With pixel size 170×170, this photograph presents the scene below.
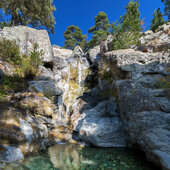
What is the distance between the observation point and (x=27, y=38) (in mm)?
12516

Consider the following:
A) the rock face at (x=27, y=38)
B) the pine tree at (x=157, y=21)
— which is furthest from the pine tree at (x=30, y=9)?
the pine tree at (x=157, y=21)

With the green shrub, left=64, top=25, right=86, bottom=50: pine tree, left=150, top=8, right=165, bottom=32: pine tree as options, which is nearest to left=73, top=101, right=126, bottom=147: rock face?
the green shrub

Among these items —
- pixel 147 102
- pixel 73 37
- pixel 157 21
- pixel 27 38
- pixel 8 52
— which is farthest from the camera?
pixel 73 37

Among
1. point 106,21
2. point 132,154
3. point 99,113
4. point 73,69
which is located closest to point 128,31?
point 73,69

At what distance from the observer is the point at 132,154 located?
4000mm

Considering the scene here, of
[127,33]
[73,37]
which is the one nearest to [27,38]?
[127,33]

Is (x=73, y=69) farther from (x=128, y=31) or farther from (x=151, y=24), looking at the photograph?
(x=151, y=24)

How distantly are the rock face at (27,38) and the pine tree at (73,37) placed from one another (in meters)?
20.6

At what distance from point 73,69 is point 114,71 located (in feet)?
24.8

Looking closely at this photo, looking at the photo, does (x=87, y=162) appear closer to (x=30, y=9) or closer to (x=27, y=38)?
(x=27, y=38)

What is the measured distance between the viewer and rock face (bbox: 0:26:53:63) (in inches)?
459

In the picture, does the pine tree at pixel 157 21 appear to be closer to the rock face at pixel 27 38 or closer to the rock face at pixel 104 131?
the rock face at pixel 27 38

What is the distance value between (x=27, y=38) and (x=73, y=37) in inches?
995

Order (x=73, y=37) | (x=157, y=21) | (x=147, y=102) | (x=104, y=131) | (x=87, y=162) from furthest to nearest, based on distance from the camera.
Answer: (x=73, y=37), (x=157, y=21), (x=104, y=131), (x=147, y=102), (x=87, y=162)
